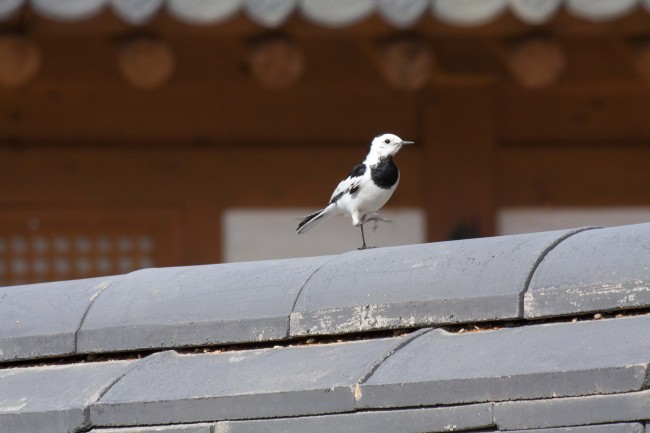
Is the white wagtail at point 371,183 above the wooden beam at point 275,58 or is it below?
below

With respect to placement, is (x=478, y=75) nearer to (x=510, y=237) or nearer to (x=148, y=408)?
(x=510, y=237)

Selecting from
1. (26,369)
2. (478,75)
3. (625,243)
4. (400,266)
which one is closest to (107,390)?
(26,369)

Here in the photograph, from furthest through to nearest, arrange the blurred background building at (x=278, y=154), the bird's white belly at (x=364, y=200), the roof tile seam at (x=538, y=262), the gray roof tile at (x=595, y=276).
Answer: the blurred background building at (x=278, y=154), the bird's white belly at (x=364, y=200), the roof tile seam at (x=538, y=262), the gray roof tile at (x=595, y=276)

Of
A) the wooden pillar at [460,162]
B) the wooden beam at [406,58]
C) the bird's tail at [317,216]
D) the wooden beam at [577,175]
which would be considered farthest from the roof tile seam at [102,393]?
the wooden beam at [577,175]

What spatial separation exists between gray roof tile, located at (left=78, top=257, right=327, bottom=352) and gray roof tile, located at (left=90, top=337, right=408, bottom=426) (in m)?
0.06

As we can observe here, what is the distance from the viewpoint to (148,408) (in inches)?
106

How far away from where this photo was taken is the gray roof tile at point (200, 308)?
2885 millimetres

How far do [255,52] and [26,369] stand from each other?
2261mm

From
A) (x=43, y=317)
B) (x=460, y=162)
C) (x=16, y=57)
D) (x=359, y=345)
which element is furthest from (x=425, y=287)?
(x=460, y=162)

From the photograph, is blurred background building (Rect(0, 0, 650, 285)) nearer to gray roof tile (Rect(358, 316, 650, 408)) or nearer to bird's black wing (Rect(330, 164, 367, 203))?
bird's black wing (Rect(330, 164, 367, 203))

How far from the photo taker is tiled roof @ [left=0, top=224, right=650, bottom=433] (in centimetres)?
230

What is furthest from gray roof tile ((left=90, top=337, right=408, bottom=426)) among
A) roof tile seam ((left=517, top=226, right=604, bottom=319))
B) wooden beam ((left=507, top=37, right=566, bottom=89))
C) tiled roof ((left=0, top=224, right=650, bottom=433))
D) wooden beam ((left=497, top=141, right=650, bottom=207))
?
wooden beam ((left=497, top=141, right=650, bottom=207))

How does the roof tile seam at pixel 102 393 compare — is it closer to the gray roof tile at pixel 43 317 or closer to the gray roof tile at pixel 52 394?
the gray roof tile at pixel 52 394

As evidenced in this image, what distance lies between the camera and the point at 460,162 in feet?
20.4
